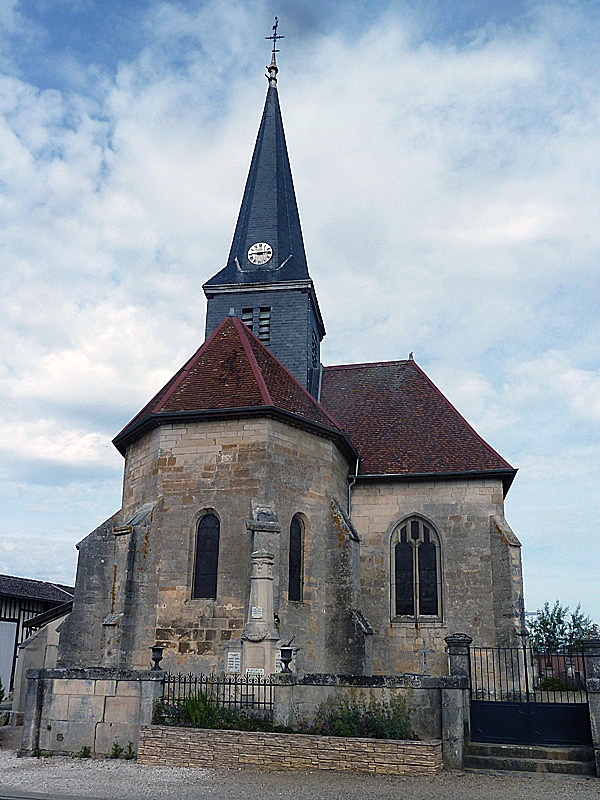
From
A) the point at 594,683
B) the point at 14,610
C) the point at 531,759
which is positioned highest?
the point at 14,610

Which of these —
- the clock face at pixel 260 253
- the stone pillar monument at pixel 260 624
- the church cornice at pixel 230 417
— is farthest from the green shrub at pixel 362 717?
the clock face at pixel 260 253

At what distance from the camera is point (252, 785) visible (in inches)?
363

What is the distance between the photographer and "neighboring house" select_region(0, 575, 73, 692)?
25.5 m

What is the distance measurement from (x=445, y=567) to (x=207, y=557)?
612cm

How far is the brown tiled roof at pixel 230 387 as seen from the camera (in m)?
15.6

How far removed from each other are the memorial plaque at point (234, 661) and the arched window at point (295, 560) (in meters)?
2.02

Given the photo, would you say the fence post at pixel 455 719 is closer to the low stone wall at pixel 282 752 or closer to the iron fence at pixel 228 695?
the low stone wall at pixel 282 752

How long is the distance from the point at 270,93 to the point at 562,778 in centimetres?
2424

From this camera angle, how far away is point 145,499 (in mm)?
15820

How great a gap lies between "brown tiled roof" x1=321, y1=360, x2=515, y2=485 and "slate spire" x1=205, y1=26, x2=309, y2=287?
367cm

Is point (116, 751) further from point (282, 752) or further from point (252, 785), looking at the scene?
point (252, 785)

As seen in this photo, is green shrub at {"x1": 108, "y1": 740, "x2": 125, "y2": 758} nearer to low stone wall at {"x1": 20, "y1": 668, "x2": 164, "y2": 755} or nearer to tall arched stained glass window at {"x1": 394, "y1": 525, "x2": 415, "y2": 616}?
low stone wall at {"x1": 20, "y1": 668, "x2": 164, "y2": 755}

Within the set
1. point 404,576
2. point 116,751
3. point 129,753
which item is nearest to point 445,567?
point 404,576

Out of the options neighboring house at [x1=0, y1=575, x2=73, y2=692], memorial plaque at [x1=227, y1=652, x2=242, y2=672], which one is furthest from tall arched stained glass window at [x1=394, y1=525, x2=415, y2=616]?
neighboring house at [x1=0, y1=575, x2=73, y2=692]
